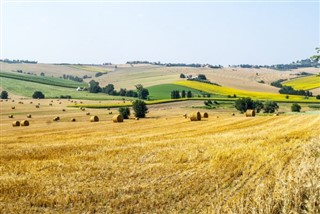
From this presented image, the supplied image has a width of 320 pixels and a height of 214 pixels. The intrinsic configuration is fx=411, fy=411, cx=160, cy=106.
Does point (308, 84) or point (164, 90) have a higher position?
point (308, 84)

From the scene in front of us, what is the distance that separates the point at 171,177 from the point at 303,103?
88.9 m

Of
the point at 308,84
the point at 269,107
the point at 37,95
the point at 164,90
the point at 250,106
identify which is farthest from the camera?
the point at 308,84

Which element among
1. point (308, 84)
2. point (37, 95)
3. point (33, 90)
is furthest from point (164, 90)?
point (308, 84)

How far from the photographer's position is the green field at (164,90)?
405ft

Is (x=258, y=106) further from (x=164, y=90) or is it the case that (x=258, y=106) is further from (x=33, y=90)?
(x=33, y=90)

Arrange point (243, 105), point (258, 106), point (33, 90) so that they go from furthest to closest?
point (33, 90)
point (258, 106)
point (243, 105)

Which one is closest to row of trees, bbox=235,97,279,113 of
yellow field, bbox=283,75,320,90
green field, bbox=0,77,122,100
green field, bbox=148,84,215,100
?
green field, bbox=148,84,215,100

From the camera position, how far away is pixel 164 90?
450 ft

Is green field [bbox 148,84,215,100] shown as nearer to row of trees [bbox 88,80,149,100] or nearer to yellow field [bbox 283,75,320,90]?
row of trees [bbox 88,80,149,100]

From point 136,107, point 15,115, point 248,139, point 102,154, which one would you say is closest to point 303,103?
point 136,107

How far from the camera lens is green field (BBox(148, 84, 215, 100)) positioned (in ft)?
405

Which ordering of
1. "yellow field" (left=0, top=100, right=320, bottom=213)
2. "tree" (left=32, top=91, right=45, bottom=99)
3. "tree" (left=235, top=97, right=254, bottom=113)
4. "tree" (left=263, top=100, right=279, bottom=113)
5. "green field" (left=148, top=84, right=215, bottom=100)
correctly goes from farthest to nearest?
"green field" (left=148, top=84, right=215, bottom=100), "tree" (left=32, top=91, right=45, bottom=99), "tree" (left=263, top=100, right=279, bottom=113), "tree" (left=235, top=97, right=254, bottom=113), "yellow field" (left=0, top=100, right=320, bottom=213)

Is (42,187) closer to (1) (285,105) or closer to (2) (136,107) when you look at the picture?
(2) (136,107)

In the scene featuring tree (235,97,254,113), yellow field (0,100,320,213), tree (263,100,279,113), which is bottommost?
tree (263,100,279,113)
